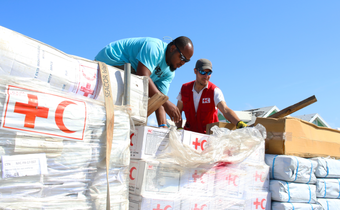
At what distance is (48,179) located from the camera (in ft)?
4.02

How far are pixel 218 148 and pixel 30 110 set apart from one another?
4.07 feet

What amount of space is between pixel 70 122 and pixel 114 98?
342mm

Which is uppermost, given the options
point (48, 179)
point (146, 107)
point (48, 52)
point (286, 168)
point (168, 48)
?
point (168, 48)

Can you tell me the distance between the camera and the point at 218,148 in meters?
1.89

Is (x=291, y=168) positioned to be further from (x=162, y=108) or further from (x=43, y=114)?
(x=43, y=114)

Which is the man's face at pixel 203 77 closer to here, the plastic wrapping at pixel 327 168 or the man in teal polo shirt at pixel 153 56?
the man in teal polo shirt at pixel 153 56

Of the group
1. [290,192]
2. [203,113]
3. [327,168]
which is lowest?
[290,192]

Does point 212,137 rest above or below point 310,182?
above

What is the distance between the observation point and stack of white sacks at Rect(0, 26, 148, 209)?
1.14m

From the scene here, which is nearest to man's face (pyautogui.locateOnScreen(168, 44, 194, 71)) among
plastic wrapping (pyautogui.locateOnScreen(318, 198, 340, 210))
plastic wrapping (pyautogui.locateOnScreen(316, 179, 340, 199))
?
plastic wrapping (pyautogui.locateOnScreen(316, 179, 340, 199))

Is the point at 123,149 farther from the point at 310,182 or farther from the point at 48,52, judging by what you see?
the point at 310,182

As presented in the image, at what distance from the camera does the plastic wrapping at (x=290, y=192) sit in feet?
7.23

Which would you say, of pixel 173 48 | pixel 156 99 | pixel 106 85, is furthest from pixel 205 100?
pixel 106 85

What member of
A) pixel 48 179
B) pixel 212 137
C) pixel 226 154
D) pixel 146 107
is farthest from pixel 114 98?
pixel 226 154
